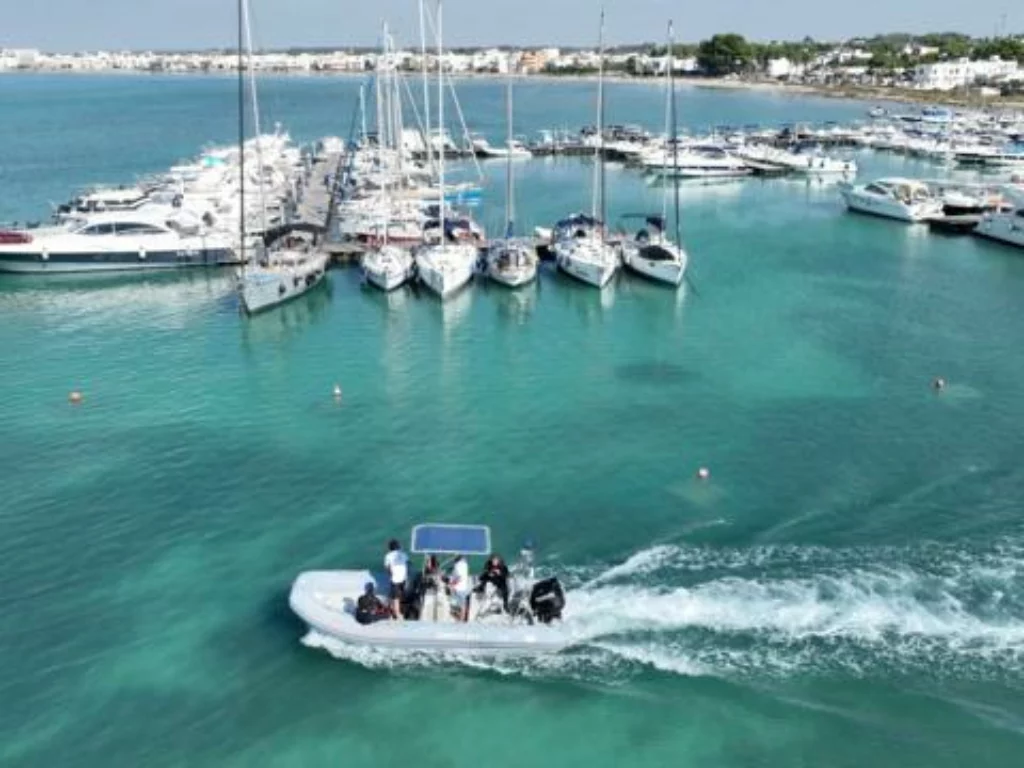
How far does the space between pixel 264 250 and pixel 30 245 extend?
44.9 feet

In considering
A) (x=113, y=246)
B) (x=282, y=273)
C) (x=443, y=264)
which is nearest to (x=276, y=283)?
(x=282, y=273)

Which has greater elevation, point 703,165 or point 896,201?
point 703,165

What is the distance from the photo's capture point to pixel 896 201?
73938mm

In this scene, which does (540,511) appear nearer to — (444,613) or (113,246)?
(444,613)

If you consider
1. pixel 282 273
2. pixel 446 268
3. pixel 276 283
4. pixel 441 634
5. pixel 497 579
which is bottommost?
pixel 441 634

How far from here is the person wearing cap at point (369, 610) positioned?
2066cm

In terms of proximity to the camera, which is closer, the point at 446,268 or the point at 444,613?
the point at 444,613

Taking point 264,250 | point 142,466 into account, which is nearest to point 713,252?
point 264,250

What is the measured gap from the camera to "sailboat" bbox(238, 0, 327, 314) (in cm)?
4731

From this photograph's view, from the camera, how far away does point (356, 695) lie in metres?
19.7

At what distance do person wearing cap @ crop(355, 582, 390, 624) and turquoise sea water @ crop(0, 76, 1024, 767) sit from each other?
0.90 metres

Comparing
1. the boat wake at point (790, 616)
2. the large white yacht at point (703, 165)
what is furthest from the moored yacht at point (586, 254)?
the large white yacht at point (703, 165)

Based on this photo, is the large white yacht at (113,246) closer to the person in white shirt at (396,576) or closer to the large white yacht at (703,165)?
the person in white shirt at (396,576)

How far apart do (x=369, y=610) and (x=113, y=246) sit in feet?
139
